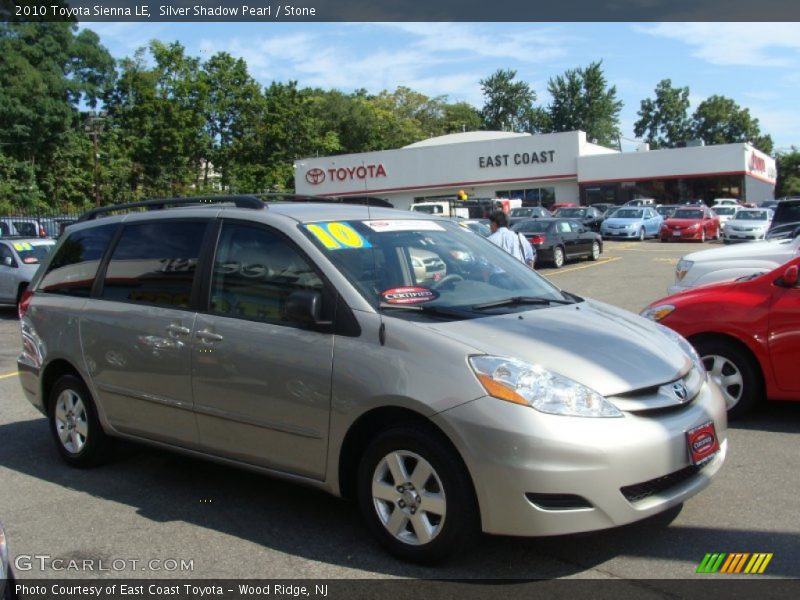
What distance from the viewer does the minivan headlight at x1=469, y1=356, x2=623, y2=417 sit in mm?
3582

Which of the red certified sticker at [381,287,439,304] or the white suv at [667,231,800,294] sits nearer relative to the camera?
the red certified sticker at [381,287,439,304]

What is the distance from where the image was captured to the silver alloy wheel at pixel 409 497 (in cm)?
373

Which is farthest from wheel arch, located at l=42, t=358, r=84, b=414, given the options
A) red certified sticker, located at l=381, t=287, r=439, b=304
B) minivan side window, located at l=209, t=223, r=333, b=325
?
red certified sticker, located at l=381, t=287, r=439, b=304

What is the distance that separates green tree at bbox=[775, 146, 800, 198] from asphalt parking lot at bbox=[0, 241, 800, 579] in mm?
93170

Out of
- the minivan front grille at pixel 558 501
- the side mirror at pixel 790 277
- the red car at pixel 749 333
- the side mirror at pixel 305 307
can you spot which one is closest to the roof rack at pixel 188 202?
the side mirror at pixel 305 307

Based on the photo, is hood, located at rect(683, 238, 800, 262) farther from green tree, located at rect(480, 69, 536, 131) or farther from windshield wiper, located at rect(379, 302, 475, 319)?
green tree, located at rect(480, 69, 536, 131)

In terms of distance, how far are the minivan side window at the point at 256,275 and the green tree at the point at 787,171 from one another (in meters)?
94.0

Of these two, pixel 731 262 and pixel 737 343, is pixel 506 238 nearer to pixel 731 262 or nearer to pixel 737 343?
pixel 731 262

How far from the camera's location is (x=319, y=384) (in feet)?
13.4

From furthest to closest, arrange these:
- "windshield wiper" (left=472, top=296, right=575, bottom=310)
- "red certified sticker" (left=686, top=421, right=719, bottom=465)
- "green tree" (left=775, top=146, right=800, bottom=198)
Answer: "green tree" (left=775, top=146, right=800, bottom=198) < "windshield wiper" (left=472, top=296, right=575, bottom=310) < "red certified sticker" (left=686, top=421, right=719, bottom=465)

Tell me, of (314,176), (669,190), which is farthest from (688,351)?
(314,176)

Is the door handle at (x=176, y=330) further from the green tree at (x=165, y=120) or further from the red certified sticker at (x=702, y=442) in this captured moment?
the green tree at (x=165, y=120)

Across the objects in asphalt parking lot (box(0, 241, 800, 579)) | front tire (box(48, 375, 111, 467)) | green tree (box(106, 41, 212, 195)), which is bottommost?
asphalt parking lot (box(0, 241, 800, 579))

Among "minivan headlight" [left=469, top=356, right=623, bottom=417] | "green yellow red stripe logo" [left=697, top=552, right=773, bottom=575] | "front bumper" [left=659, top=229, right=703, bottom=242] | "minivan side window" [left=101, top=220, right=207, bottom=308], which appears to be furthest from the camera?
"front bumper" [left=659, top=229, right=703, bottom=242]
